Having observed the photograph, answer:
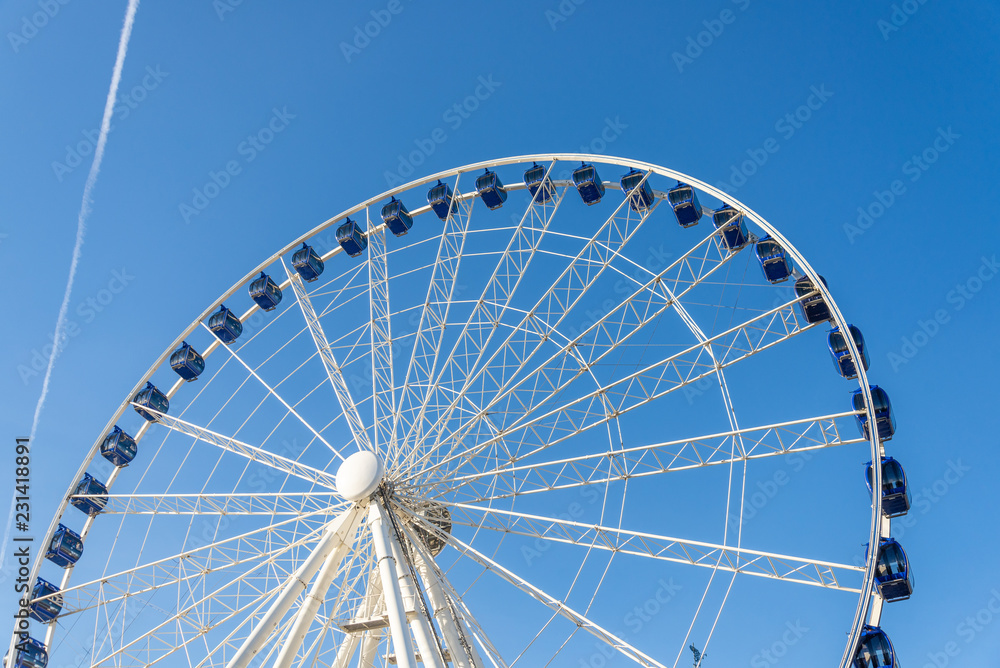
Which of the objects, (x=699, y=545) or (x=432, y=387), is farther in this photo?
(x=432, y=387)

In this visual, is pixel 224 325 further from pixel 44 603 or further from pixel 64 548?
pixel 44 603

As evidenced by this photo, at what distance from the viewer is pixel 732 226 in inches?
947

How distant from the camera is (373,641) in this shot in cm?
2278

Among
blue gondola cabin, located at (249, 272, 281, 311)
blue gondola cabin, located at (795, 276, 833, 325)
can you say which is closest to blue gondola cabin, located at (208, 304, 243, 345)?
blue gondola cabin, located at (249, 272, 281, 311)

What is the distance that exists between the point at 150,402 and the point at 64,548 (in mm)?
5409

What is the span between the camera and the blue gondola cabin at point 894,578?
63.3ft

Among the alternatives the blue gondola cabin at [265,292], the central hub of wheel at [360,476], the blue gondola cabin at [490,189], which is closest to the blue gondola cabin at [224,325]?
the blue gondola cabin at [265,292]

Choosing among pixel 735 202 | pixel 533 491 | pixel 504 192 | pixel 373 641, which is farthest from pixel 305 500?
pixel 735 202

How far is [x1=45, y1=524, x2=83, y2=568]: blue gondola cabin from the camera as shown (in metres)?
27.2

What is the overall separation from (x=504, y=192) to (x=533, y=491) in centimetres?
1077

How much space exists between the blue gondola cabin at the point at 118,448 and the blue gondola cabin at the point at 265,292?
6.49 m

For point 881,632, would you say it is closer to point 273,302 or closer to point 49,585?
point 273,302


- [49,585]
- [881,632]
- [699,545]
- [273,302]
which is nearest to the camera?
[881,632]

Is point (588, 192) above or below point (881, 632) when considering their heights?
above
